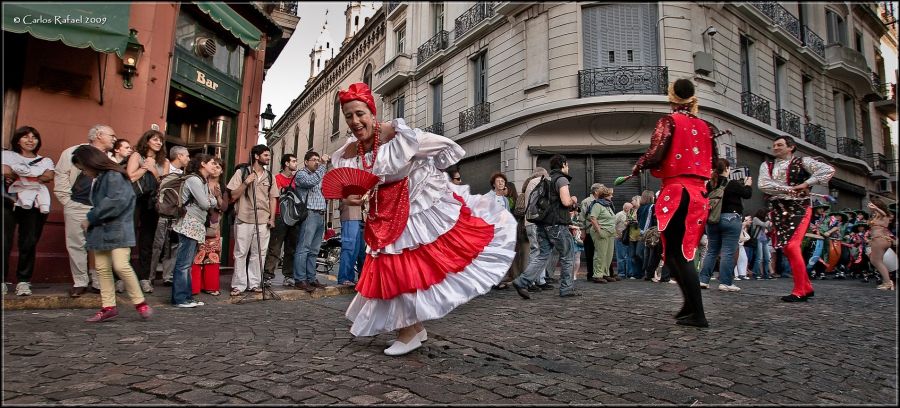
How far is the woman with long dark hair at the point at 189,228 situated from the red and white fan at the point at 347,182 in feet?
9.90

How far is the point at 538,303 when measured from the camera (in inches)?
220

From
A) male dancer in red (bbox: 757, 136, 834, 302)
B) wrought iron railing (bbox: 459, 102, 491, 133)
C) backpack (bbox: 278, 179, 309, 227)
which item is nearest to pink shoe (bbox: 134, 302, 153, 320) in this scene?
backpack (bbox: 278, 179, 309, 227)

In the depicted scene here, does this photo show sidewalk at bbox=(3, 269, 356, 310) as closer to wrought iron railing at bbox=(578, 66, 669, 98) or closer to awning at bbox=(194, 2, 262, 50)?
awning at bbox=(194, 2, 262, 50)

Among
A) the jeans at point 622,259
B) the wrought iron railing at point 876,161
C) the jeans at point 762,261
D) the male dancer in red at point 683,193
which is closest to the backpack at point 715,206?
the male dancer in red at point 683,193

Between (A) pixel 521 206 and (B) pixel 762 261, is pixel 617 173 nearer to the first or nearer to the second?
(B) pixel 762 261

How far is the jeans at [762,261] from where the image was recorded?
11.4m

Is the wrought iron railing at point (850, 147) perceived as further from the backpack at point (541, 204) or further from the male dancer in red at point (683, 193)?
the male dancer in red at point (683, 193)

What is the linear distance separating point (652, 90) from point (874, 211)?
Result: 7294 millimetres

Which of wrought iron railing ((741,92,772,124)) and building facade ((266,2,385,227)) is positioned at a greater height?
wrought iron railing ((741,92,772,124))

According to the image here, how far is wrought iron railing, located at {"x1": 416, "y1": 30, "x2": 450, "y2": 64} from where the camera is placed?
1916 cm

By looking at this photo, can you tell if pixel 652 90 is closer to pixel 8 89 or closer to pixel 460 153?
pixel 460 153

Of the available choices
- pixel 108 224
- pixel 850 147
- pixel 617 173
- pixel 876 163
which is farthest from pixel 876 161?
pixel 108 224

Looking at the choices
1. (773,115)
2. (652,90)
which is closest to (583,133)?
(652,90)

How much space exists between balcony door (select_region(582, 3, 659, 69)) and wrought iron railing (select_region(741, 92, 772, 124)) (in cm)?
358
